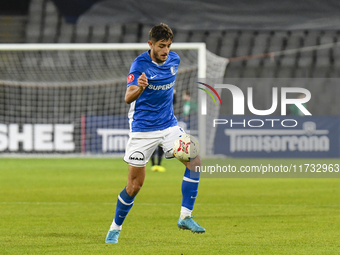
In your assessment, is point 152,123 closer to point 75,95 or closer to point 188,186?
point 188,186

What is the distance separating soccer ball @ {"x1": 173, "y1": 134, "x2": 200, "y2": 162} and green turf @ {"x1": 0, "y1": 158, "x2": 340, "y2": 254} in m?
0.68

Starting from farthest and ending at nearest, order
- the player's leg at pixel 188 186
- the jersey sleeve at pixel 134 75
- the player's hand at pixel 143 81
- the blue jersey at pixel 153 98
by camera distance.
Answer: the player's leg at pixel 188 186
the blue jersey at pixel 153 98
the jersey sleeve at pixel 134 75
the player's hand at pixel 143 81

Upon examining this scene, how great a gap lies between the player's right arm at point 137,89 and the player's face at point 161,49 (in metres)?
0.39

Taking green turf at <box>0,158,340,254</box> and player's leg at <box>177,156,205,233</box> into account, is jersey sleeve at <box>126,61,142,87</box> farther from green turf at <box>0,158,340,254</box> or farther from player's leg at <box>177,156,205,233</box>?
green turf at <box>0,158,340,254</box>

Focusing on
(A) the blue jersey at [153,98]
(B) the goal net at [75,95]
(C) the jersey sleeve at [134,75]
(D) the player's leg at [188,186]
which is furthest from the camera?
(B) the goal net at [75,95]

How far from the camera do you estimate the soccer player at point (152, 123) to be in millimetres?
5000

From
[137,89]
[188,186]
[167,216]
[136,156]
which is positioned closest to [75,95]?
[167,216]

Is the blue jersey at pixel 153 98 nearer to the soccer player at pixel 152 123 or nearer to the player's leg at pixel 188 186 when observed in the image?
the soccer player at pixel 152 123

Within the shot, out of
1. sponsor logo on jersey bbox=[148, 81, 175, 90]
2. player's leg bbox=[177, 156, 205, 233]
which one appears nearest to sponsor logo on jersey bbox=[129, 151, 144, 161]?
player's leg bbox=[177, 156, 205, 233]

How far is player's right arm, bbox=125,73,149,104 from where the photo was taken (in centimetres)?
469

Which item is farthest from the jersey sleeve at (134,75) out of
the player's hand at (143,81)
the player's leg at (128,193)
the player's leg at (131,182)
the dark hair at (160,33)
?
the player's leg at (128,193)

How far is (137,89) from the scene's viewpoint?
4766mm

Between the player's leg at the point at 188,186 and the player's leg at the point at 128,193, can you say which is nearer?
the player's leg at the point at 128,193

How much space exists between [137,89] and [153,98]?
47cm
